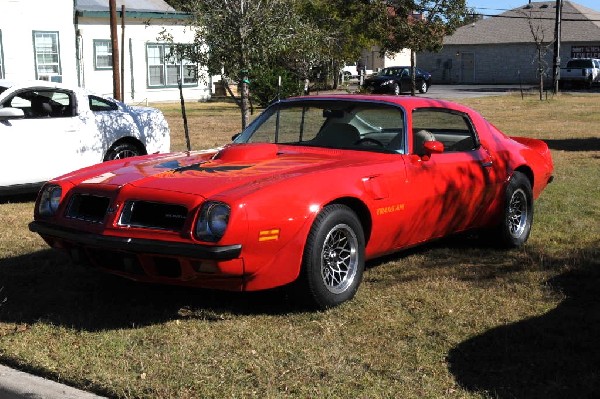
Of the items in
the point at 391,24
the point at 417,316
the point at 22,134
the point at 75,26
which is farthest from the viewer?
the point at 391,24

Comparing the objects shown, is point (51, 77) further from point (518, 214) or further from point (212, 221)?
point (212, 221)

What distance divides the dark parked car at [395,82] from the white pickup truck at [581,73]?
10.1 meters

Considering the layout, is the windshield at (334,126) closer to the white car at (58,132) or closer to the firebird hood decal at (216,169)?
the firebird hood decal at (216,169)

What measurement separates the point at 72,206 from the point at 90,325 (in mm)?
816

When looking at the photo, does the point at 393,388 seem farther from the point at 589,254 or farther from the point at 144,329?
the point at 589,254

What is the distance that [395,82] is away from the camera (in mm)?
37719

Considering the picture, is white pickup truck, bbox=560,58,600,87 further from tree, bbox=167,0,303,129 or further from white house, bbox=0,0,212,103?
tree, bbox=167,0,303,129

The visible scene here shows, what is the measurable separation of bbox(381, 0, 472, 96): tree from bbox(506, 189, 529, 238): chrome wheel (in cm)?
2206

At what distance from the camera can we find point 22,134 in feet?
29.1

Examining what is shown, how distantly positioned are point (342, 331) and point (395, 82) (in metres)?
33.8

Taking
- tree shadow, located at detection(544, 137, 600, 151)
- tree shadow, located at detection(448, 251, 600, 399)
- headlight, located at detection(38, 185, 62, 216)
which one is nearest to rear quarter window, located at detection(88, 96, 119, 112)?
headlight, located at detection(38, 185, 62, 216)

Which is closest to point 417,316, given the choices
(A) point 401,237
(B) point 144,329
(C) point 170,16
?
(A) point 401,237

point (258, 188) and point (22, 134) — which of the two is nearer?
point (258, 188)

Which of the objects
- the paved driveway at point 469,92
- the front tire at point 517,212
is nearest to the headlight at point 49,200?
the front tire at point 517,212
